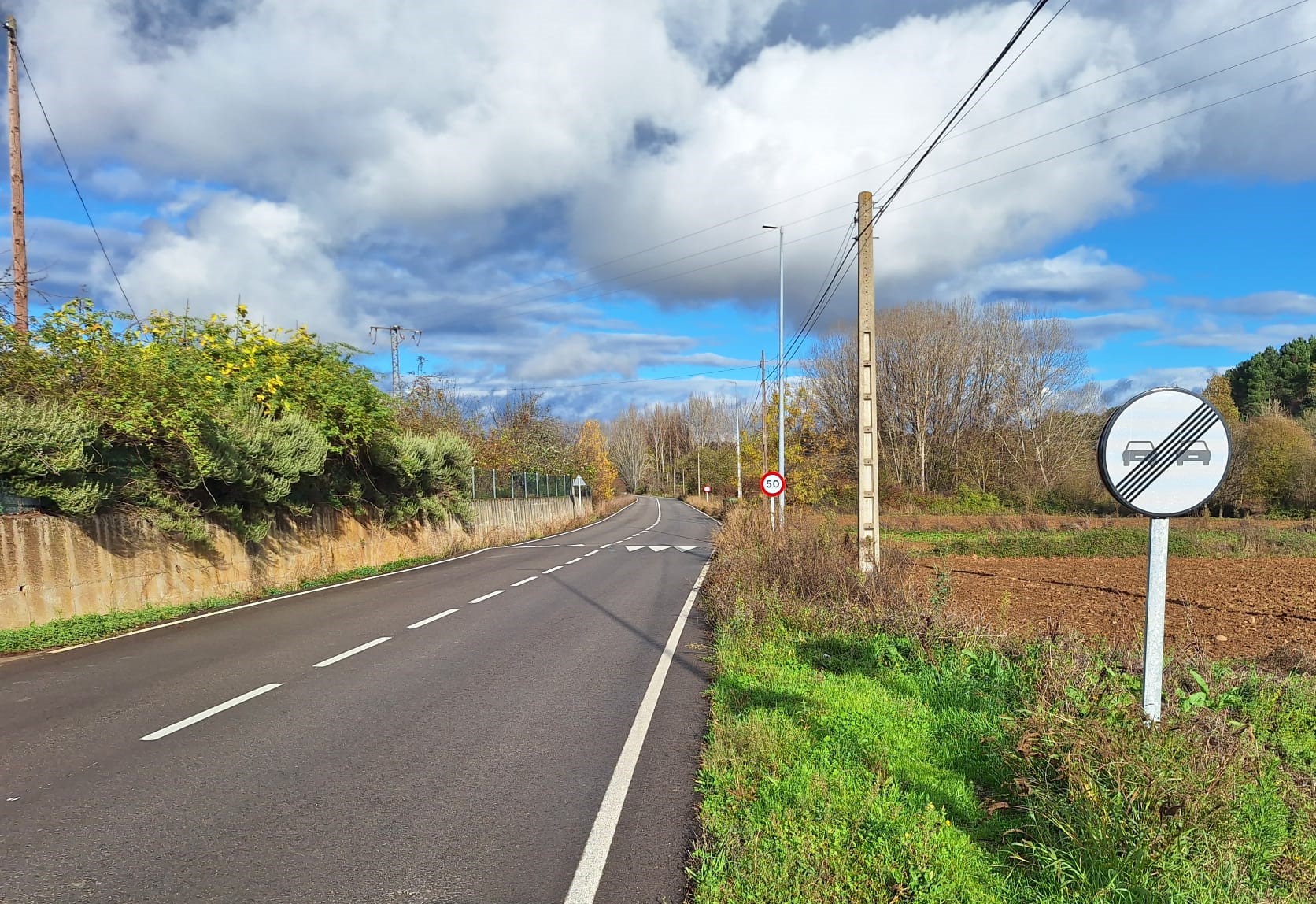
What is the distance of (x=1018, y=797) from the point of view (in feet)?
12.9

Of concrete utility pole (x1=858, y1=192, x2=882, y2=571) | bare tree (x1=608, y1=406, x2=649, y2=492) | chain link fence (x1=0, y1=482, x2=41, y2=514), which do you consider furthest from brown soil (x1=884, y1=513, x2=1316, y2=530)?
bare tree (x1=608, y1=406, x2=649, y2=492)

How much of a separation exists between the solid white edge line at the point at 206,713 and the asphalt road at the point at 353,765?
31mm

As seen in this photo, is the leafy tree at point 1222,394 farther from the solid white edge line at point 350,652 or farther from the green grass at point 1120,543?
the solid white edge line at point 350,652

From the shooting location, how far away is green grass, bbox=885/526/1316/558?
30078 mm

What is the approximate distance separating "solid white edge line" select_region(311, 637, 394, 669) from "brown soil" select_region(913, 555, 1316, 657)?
6863mm

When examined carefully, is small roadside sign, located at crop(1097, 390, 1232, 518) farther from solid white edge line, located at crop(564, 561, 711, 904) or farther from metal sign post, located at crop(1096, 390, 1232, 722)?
solid white edge line, located at crop(564, 561, 711, 904)

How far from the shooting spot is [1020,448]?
53062mm

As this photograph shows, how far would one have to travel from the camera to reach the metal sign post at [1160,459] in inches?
148

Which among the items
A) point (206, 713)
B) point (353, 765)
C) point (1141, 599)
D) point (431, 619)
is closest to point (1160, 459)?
point (353, 765)

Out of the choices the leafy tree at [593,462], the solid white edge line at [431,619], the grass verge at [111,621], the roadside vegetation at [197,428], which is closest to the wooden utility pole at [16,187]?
the roadside vegetation at [197,428]

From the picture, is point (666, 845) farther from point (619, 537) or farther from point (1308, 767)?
point (619, 537)

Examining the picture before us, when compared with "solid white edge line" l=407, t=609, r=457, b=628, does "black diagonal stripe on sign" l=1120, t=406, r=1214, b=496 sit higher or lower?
higher

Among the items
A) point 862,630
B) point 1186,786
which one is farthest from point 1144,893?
point 862,630

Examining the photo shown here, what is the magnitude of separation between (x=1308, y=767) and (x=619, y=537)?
2770 cm
